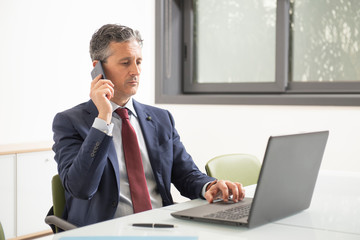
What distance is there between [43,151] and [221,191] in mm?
2063

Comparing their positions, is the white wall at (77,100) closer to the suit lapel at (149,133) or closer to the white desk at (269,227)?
the suit lapel at (149,133)

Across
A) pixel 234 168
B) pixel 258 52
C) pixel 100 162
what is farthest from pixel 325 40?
pixel 100 162

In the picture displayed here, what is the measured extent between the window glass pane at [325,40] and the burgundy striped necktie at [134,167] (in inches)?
84.2

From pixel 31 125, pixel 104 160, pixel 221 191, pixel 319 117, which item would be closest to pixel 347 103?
pixel 319 117

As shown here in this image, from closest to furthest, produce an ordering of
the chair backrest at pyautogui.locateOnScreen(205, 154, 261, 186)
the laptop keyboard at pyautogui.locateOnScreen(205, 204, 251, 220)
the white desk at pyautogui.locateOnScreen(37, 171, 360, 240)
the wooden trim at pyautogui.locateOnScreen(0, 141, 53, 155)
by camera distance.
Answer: the white desk at pyautogui.locateOnScreen(37, 171, 360, 240)
the laptop keyboard at pyautogui.locateOnScreen(205, 204, 251, 220)
the chair backrest at pyautogui.locateOnScreen(205, 154, 261, 186)
the wooden trim at pyautogui.locateOnScreen(0, 141, 53, 155)

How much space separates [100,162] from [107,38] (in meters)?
0.58

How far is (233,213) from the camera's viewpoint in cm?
155

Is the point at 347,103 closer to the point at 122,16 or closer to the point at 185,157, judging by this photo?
the point at 185,157

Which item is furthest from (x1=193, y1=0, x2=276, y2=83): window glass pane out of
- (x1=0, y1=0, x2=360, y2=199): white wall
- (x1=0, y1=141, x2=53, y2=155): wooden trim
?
(x1=0, y1=141, x2=53, y2=155): wooden trim

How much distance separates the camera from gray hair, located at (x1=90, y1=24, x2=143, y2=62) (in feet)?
6.94

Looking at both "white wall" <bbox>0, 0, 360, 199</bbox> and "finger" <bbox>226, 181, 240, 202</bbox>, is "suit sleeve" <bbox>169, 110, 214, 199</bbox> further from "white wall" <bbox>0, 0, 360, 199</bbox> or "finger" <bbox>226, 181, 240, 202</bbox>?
"white wall" <bbox>0, 0, 360, 199</bbox>

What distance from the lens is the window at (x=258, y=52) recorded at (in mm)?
3676

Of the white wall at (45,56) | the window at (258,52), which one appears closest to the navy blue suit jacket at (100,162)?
the window at (258,52)

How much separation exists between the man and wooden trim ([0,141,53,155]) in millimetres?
1431
